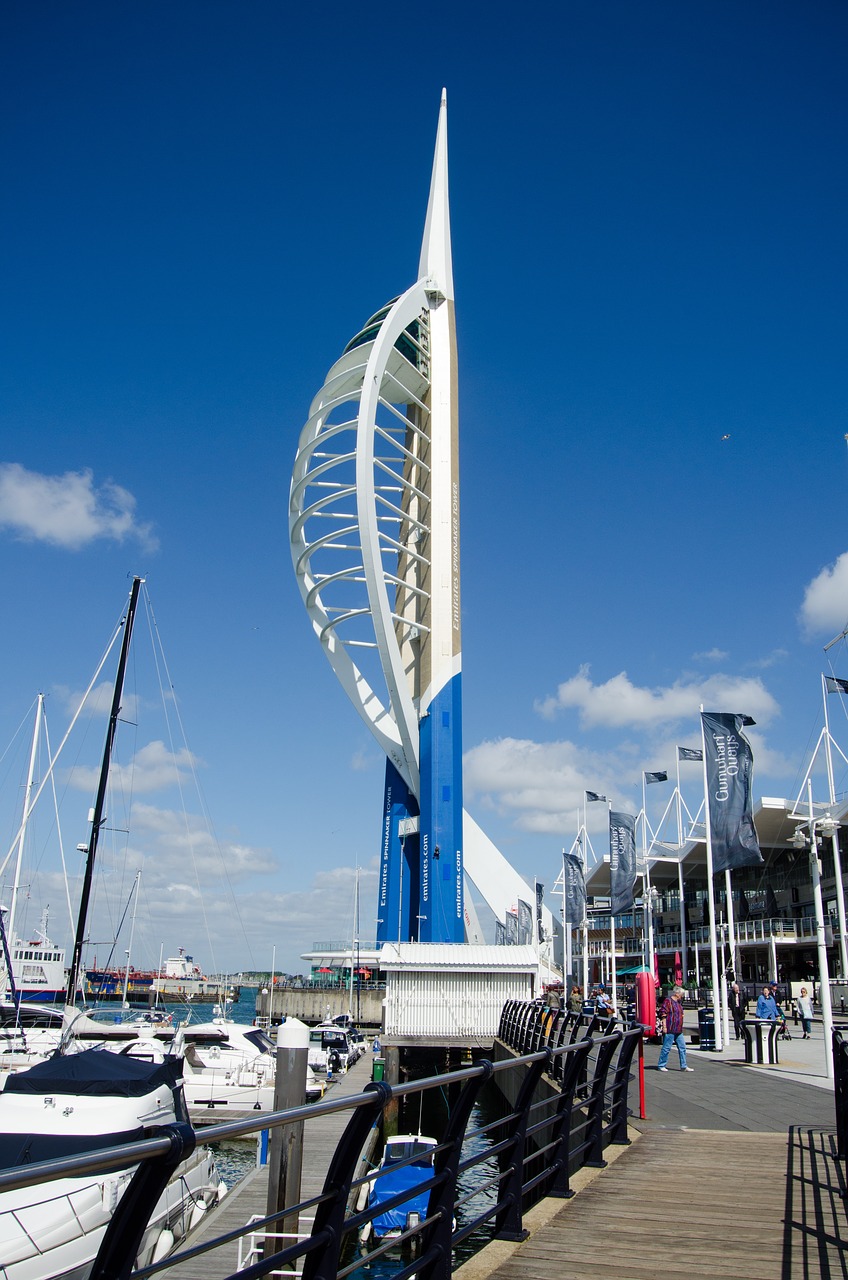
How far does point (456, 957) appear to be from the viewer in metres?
30.5

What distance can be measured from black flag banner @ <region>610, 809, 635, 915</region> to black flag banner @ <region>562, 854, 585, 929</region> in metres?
5.34

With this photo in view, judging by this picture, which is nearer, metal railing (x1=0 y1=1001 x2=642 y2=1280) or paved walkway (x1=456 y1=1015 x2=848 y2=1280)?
metal railing (x1=0 y1=1001 x2=642 y2=1280)

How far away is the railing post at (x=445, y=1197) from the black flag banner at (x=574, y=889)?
43.0m

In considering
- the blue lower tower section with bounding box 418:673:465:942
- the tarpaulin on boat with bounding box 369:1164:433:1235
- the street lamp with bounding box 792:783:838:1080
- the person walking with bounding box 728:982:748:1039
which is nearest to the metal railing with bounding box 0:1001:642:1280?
the tarpaulin on boat with bounding box 369:1164:433:1235

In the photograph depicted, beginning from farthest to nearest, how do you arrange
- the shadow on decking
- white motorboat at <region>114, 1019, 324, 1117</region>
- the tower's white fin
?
the tower's white fin
white motorboat at <region>114, 1019, 324, 1117</region>
the shadow on decking

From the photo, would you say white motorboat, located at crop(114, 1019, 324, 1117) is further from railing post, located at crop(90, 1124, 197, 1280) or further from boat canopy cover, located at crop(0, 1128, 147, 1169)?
railing post, located at crop(90, 1124, 197, 1280)

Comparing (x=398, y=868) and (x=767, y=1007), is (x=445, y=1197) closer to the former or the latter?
(x=767, y=1007)

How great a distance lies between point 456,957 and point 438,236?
3562 centimetres

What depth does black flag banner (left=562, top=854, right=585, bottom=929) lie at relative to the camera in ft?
154

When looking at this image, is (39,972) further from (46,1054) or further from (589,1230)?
(589,1230)

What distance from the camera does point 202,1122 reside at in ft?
74.8

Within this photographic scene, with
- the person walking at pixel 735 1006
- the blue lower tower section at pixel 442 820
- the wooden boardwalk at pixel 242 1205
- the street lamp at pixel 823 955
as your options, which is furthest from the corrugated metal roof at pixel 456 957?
the street lamp at pixel 823 955

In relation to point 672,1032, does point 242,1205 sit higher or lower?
lower

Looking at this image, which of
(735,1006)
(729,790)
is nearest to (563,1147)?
(729,790)
